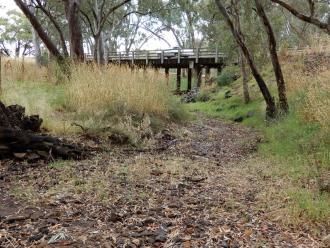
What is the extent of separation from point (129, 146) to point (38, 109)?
5.58 ft

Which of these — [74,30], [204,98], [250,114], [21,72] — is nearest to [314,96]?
[250,114]

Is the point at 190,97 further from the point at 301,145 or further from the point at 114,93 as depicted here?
the point at 301,145

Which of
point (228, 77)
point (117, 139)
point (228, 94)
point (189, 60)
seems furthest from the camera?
point (189, 60)

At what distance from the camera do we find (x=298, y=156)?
200 inches

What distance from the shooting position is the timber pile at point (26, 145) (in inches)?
159

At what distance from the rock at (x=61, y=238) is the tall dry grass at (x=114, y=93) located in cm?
398

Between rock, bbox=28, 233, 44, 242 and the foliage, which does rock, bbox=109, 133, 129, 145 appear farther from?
rock, bbox=28, 233, 44, 242

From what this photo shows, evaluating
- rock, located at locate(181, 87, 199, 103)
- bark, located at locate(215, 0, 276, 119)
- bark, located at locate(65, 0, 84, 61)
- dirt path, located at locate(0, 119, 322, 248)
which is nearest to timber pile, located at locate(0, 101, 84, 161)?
dirt path, located at locate(0, 119, 322, 248)

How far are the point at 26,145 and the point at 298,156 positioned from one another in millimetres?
3373

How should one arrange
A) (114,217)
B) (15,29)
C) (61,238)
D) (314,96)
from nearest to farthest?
(61,238)
(114,217)
(314,96)
(15,29)

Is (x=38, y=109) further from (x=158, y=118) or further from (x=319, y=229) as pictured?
(x=319, y=229)

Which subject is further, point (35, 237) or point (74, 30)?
point (74, 30)

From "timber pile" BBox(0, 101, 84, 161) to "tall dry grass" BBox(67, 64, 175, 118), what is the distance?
1.95 m

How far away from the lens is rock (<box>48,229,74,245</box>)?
7.72 feet
